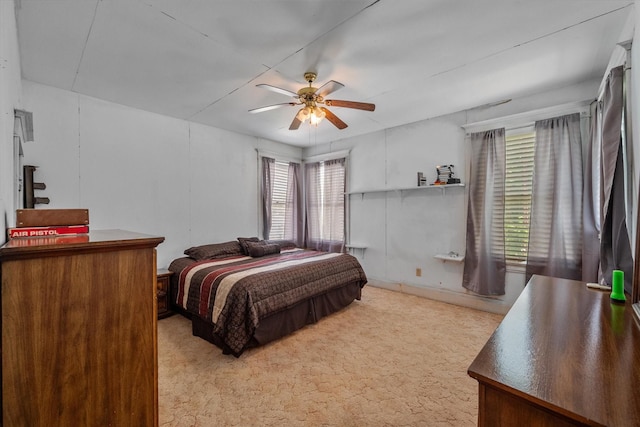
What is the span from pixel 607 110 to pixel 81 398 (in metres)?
3.62

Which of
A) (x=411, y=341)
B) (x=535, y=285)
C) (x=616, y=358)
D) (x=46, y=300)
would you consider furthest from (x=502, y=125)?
(x=46, y=300)

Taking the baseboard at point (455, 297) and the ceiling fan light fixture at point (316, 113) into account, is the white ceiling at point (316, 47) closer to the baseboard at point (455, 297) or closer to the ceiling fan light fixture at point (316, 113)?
the ceiling fan light fixture at point (316, 113)

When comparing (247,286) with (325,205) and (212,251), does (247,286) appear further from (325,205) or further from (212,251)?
(325,205)

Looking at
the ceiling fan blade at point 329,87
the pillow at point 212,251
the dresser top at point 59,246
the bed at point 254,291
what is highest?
the ceiling fan blade at point 329,87

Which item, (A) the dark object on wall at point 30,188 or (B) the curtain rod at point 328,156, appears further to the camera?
(B) the curtain rod at point 328,156

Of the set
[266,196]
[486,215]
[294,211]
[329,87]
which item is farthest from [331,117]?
[294,211]

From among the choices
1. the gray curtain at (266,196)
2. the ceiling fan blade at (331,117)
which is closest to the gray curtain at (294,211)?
the gray curtain at (266,196)

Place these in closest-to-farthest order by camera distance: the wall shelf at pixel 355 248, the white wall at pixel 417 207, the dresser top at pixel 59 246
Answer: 1. the dresser top at pixel 59 246
2. the white wall at pixel 417 207
3. the wall shelf at pixel 355 248

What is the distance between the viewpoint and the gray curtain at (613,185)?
190cm

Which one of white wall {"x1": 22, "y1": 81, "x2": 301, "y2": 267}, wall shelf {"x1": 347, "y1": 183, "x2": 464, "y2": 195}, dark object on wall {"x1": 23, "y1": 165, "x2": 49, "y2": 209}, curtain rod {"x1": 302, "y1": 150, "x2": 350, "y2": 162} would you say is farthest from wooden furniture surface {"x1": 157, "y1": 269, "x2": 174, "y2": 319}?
curtain rod {"x1": 302, "y1": 150, "x2": 350, "y2": 162}

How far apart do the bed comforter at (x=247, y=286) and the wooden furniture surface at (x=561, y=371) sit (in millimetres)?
1918

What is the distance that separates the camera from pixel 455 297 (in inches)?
144

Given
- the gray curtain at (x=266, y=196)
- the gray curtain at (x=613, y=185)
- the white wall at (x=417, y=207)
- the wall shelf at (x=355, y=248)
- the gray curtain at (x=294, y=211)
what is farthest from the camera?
the gray curtain at (x=294, y=211)

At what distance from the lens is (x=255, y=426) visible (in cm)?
163
